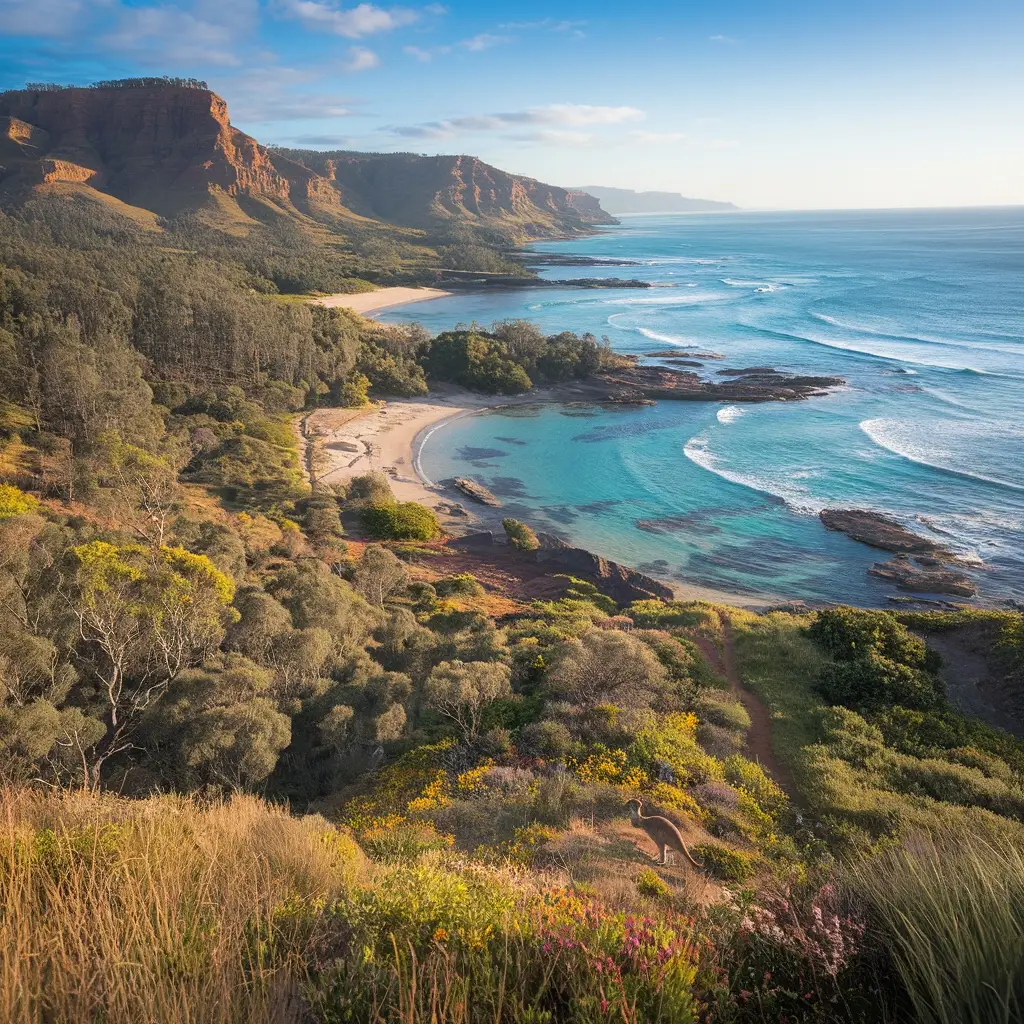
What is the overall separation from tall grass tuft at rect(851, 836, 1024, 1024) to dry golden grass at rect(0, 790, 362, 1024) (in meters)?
3.06

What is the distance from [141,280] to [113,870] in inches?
2375

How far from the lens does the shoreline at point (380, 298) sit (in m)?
98.4

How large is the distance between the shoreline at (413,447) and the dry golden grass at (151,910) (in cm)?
2353

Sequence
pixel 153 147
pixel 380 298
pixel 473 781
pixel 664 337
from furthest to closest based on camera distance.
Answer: pixel 153 147 → pixel 380 298 → pixel 664 337 → pixel 473 781

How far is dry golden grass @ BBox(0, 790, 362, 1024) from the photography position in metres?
2.92

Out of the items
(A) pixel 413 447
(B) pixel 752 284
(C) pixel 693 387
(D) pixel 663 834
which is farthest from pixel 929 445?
(B) pixel 752 284

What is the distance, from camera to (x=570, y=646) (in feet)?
48.3

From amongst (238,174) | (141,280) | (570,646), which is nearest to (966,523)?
(570,646)

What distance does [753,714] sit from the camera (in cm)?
1432

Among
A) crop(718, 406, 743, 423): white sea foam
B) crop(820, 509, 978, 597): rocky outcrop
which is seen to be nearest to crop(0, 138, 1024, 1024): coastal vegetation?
crop(820, 509, 978, 597): rocky outcrop

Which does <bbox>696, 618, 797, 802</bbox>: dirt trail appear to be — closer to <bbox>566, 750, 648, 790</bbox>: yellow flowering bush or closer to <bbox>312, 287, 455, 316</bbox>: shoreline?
<bbox>566, 750, 648, 790</bbox>: yellow flowering bush

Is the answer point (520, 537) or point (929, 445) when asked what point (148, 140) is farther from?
point (929, 445)

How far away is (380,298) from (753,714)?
10674 centimetres

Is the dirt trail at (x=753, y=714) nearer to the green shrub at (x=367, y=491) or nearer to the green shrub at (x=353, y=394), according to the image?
the green shrub at (x=367, y=491)
